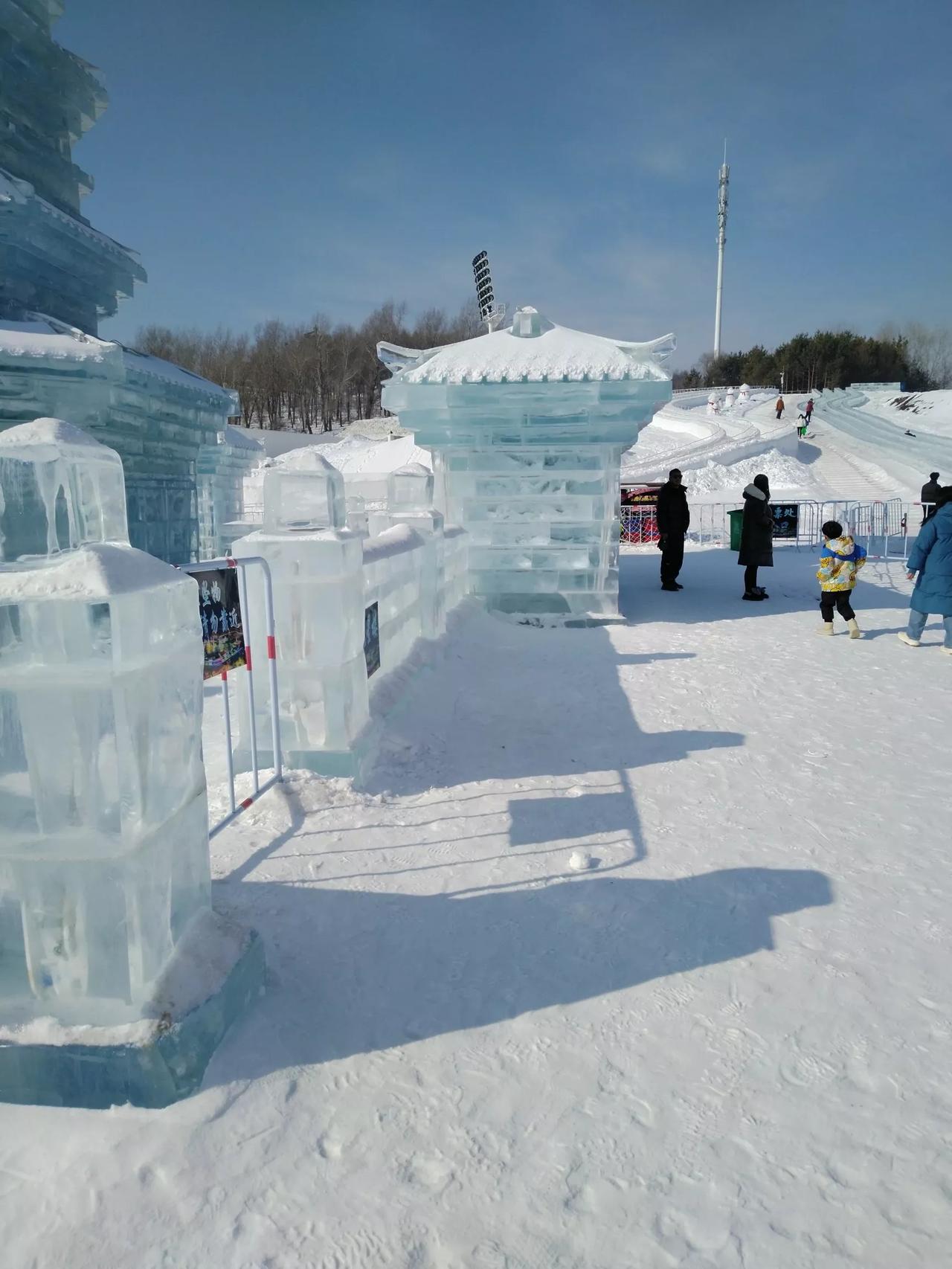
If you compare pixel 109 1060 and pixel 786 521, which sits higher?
pixel 786 521

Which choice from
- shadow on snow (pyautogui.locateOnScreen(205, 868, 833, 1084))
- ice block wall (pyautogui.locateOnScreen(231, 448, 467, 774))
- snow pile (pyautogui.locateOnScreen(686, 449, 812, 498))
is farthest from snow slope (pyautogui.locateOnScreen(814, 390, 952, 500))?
shadow on snow (pyautogui.locateOnScreen(205, 868, 833, 1084))

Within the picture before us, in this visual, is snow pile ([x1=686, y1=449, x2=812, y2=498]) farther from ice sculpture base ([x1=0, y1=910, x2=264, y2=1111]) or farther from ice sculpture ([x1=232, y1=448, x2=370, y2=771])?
ice sculpture base ([x1=0, y1=910, x2=264, y2=1111])

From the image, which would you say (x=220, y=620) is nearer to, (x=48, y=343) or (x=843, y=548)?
(x=48, y=343)

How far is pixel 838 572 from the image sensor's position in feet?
25.3

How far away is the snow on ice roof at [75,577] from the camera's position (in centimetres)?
172

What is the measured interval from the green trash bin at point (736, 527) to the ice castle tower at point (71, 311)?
9.54 metres

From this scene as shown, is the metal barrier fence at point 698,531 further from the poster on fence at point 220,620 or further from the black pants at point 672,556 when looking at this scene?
the poster on fence at point 220,620

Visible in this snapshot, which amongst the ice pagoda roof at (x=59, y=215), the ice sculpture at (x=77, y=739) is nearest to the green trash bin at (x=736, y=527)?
the ice pagoda roof at (x=59, y=215)

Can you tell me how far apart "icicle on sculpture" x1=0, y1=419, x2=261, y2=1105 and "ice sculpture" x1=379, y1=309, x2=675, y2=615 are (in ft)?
22.6

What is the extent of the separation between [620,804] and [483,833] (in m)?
0.74

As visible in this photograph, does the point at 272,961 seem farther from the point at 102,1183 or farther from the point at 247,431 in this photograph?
the point at 247,431

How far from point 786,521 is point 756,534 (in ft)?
23.1

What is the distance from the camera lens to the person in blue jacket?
6.83 meters

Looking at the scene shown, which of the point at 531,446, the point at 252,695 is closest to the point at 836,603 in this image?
the point at 531,446
